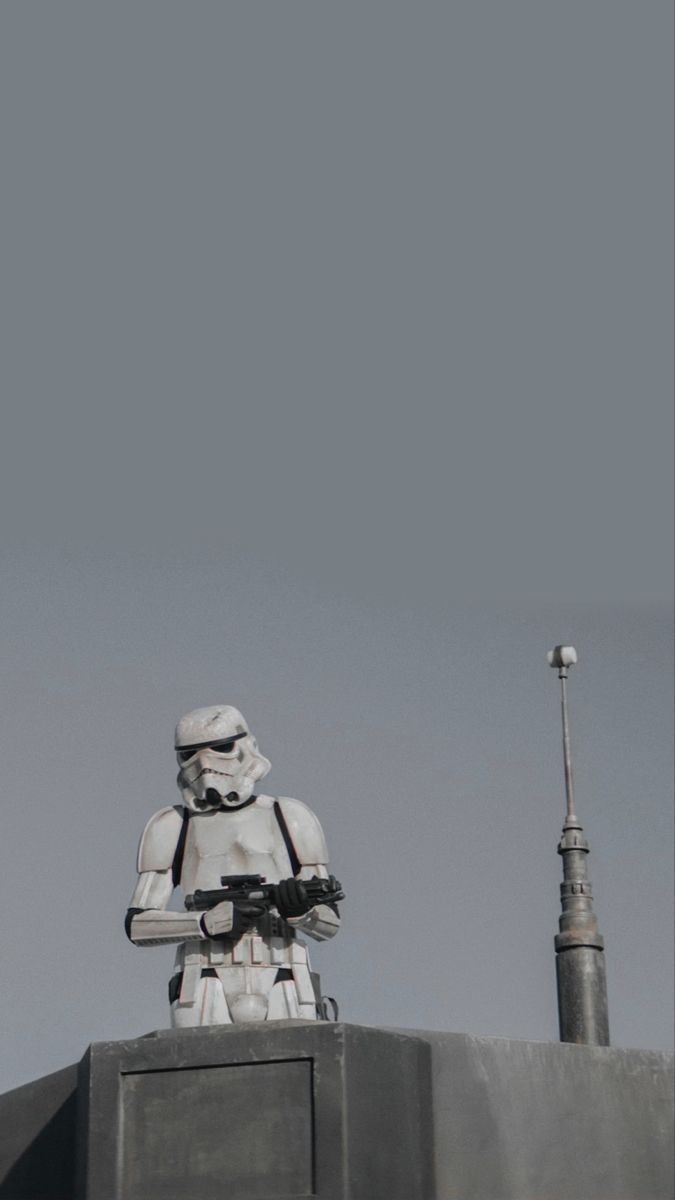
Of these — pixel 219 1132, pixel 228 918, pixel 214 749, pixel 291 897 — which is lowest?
pixel 219 1132

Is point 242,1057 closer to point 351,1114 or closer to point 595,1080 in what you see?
point 351,1114

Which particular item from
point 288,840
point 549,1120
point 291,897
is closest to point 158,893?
point 288,840

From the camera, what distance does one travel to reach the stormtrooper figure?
1400 centimetres

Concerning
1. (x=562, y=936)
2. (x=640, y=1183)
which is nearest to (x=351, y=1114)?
(x=640, y=1183)

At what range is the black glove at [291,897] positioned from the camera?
45.6 feet

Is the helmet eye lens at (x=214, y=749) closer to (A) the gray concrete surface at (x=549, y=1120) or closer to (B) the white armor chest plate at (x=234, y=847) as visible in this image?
(B) the white armor chest plate at (x=234, y=847)

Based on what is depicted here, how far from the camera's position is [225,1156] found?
1318 cm

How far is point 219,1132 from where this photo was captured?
43.4 feet

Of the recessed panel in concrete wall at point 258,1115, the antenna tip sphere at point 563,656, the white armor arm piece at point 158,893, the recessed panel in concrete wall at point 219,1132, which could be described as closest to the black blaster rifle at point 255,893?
the white armor arm piece at point 158,893

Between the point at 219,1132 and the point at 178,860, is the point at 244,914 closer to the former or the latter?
the point at 178,860

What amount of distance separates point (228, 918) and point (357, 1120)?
63.7 inches

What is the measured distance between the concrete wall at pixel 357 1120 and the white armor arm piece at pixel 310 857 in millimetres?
A: 868

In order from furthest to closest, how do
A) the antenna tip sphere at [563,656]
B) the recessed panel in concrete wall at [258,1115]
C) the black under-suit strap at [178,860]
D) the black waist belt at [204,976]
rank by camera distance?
the antenna tip sphere at [563,656]
the black under-suit strap at [178,860]
the black waist belt at [204,976]
the recessed panel in concrete wall at [258,1115]

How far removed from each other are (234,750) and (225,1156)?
275 cm
